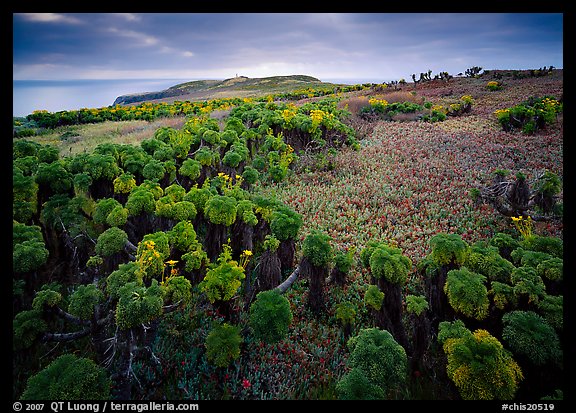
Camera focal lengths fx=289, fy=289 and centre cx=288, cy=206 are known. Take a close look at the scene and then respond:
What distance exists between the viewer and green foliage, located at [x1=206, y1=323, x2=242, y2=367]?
3.76 metres

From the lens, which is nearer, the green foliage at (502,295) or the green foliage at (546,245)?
the green foliage at (502,295)

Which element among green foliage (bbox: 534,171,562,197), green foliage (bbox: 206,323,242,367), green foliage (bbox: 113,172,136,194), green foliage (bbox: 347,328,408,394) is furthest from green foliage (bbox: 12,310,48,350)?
green foliage (bbox: 534,171,562,197)

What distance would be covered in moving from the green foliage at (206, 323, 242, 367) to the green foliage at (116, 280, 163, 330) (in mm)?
814

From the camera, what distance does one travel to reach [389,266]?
14.3 ft

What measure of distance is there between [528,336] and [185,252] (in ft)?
16.4

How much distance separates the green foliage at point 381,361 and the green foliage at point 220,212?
319cm

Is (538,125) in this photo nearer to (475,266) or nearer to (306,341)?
(475,266)

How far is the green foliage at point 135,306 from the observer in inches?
136

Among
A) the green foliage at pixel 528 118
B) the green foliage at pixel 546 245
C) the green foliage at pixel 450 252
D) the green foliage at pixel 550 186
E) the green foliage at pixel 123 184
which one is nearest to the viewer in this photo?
the green foliage at pixel 450 252

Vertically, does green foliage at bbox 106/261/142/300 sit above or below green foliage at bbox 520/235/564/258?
above

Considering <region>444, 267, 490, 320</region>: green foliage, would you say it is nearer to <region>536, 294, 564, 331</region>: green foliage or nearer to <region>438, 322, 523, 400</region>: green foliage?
<region>438, 322, 523, 400</region>: green foliage

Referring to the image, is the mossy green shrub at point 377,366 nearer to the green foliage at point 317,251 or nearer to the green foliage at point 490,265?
the green foliage at point 317,251

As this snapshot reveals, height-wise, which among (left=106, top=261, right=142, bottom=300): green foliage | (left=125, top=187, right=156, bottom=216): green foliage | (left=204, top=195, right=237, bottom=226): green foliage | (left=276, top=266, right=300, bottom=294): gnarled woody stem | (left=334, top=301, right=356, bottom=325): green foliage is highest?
(left=125, top=187, right=156, bottom=216): green foliage

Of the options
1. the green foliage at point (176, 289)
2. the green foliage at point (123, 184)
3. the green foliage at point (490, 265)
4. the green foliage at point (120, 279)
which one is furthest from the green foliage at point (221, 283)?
the green foliage at point (490, 265)
